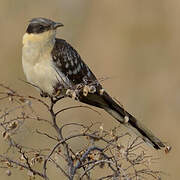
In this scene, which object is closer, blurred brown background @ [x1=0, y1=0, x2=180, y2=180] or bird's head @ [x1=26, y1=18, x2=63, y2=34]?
bird's head @ [x1=26, y1=18, x2=63, y2=34]

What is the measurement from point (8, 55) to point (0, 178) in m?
2.47

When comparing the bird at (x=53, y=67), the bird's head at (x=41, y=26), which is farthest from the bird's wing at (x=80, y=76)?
the bird's head at (x=41, y=26)

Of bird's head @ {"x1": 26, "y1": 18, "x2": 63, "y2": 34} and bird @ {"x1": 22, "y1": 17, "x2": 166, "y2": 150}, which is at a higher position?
bird's head @ {"x1": 26, "y1": 18, "x2": 63, "y2": 34}

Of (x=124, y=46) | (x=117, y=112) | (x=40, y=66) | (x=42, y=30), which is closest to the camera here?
(x=40, y=66)

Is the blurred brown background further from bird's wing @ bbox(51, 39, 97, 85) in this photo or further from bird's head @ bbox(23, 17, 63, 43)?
bird's head @ bbox(23, 17, 63, 43)

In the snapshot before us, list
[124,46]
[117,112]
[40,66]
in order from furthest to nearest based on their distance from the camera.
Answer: [124,46]
[117,112]
[40,66]

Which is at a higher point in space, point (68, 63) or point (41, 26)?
point (41, 26)

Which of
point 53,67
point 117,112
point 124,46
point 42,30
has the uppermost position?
point 42,30

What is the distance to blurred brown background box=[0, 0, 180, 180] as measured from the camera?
26.3ft

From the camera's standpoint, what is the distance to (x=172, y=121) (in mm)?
7668

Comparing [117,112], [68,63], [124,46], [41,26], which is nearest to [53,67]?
[68,63]

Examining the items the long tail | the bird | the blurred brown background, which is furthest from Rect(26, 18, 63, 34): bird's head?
the blurred brown background

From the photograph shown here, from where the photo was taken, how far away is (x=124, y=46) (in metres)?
8.77

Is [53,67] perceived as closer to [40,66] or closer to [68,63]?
[40,66]
